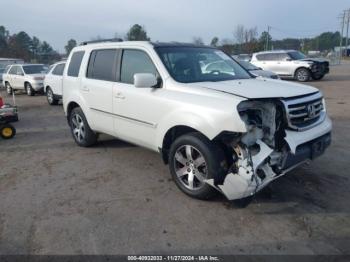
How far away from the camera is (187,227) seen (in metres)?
3.72

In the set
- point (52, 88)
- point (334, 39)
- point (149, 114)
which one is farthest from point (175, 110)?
point (334, 39)

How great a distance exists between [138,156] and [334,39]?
11200cm

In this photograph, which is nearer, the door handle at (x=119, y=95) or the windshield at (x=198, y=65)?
the windshield at (x=198, y=65)

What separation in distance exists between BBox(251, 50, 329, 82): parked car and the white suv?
15.2 m

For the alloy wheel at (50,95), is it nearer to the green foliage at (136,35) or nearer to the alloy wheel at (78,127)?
the green foliage at (136,35)

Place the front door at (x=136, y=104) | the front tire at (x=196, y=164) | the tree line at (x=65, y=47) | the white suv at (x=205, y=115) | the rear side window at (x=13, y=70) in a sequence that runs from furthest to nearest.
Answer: the tree line at (x=65, y=47) → the rear side window at (x=13, y=70) → the front door at (x=136, y=104) → the front tire at (x=196, y=164) → the white suv at (x=205, y=115)

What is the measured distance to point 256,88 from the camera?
4262mm

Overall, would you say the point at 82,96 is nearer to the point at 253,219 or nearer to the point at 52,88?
the point at 253,219

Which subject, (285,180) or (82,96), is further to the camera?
(82,96)

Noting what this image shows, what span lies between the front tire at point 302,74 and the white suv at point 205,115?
50.0 feet

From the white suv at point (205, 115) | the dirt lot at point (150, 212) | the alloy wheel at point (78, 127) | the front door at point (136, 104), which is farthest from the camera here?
the alloy wheel at point (78, 127)

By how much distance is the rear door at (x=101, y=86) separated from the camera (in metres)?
5.55

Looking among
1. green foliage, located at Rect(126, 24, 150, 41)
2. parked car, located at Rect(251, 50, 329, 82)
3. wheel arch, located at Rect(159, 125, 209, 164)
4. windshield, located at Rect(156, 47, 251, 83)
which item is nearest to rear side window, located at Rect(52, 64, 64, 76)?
green foliage, located at Rect(126, 24, 150, 41)

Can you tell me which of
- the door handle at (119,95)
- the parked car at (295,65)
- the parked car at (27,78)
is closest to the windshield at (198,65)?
the door handle at (119,95)
